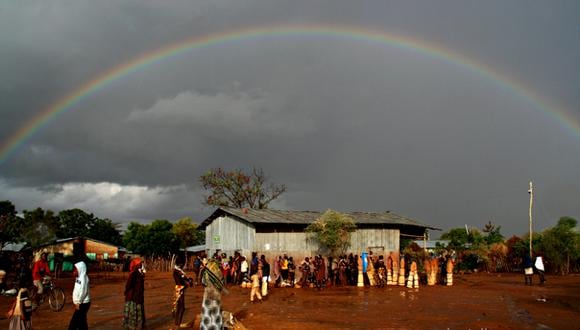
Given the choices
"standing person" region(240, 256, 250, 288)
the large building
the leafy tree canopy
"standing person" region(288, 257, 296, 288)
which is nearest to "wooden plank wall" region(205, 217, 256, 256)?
the large building

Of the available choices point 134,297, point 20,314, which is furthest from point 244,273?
point 20,314

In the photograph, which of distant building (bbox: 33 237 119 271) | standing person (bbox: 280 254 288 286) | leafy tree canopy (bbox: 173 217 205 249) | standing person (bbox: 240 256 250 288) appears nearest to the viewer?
standing person (bbox: 240 256 250 288)

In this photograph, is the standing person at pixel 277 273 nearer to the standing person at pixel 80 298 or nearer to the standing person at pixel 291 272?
the standing person at pixel 291 272

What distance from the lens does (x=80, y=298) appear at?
1027 cm

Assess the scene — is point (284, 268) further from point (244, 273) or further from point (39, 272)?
point (39, 272)

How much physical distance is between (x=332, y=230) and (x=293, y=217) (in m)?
3.68

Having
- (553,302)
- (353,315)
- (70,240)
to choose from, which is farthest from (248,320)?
(70,240)

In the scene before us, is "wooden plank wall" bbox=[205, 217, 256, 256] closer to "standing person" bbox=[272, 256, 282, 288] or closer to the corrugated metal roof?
the corrugated metal roof

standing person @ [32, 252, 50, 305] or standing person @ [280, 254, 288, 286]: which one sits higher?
standing person @ [32, 252, 50, 305]

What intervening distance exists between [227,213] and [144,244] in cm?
3360

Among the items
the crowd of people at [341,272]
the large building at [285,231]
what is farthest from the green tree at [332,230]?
the crowd of people at [341,272]

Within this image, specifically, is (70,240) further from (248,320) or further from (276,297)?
(248,320)

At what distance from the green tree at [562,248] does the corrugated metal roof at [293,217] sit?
9.04 meters

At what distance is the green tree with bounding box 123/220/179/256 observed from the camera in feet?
206
